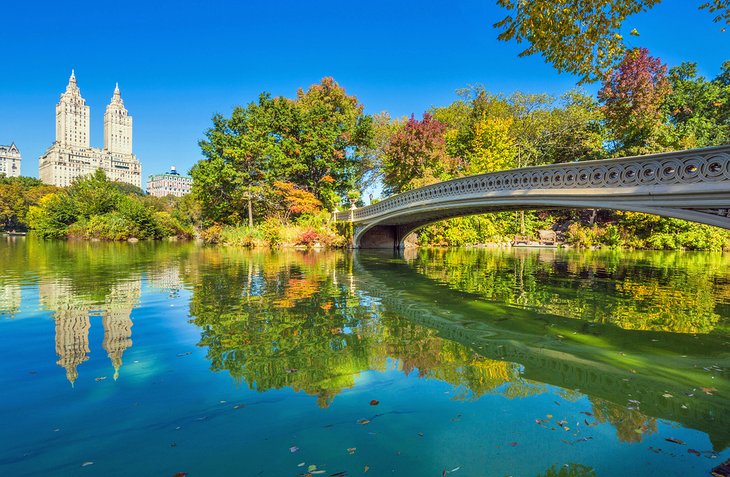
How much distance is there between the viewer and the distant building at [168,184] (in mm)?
A: 151137

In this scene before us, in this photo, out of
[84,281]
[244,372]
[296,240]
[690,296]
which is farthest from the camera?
[296,240]

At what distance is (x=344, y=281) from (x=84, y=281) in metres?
5.88

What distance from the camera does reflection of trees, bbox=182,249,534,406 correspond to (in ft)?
11.9

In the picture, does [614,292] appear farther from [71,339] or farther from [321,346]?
[71,339]

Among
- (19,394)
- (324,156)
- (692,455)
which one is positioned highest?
(324,156)

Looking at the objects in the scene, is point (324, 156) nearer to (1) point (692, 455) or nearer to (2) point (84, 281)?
(2) point (84, 281)

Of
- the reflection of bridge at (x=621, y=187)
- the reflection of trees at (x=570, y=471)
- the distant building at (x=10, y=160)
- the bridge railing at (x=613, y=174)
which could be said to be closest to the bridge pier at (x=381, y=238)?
the reflection of bridge at (x=621, y=187)

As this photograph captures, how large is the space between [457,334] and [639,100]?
31.1 metres

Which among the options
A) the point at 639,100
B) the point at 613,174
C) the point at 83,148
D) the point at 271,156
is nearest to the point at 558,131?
the point at 639,100

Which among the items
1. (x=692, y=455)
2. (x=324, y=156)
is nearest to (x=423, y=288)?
(x=692, y=455)

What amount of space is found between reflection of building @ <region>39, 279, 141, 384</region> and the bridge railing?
31.4 ft

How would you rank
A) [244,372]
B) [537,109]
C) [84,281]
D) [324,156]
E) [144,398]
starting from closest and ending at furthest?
[144,398], [244,372], [84,281], [324,156], [537,109]

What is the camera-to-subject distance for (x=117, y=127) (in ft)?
531

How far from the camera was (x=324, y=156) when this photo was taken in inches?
1179
